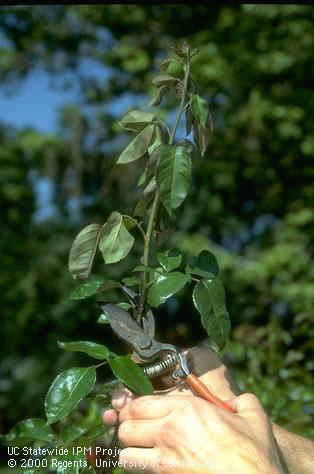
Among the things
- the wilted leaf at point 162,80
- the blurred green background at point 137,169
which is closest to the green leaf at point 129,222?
the wilted leaf at point 162,80

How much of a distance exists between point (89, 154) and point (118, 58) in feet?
5.42

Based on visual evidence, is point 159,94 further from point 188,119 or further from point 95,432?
point 95,432

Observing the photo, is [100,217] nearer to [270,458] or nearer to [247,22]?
[247,22]

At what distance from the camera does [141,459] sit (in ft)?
3.82

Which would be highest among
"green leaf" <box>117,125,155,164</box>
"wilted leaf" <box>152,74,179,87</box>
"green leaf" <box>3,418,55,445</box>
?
"wilted leaf" <box>152,74,179,87</box>

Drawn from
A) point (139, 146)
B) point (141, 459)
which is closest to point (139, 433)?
point (141, 459)

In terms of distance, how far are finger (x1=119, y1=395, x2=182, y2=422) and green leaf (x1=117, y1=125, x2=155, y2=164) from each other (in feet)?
1.32

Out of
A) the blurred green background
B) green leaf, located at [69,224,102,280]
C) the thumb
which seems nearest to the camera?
the thumb

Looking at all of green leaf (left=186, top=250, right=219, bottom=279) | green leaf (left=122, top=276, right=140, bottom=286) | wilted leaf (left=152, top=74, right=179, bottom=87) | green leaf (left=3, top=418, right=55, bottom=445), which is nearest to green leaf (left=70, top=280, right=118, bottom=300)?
green leaf (left=122, top=276, right=140, bottom=286)

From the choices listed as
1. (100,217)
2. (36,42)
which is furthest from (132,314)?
(36,42)

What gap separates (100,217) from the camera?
10.3 metres

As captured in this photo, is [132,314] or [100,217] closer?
[132,314]

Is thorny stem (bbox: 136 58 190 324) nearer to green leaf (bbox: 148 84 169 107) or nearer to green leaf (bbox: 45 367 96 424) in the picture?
green leaf (bbox: 148 84 169 107)

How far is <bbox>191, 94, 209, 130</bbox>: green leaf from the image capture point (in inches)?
50.7
